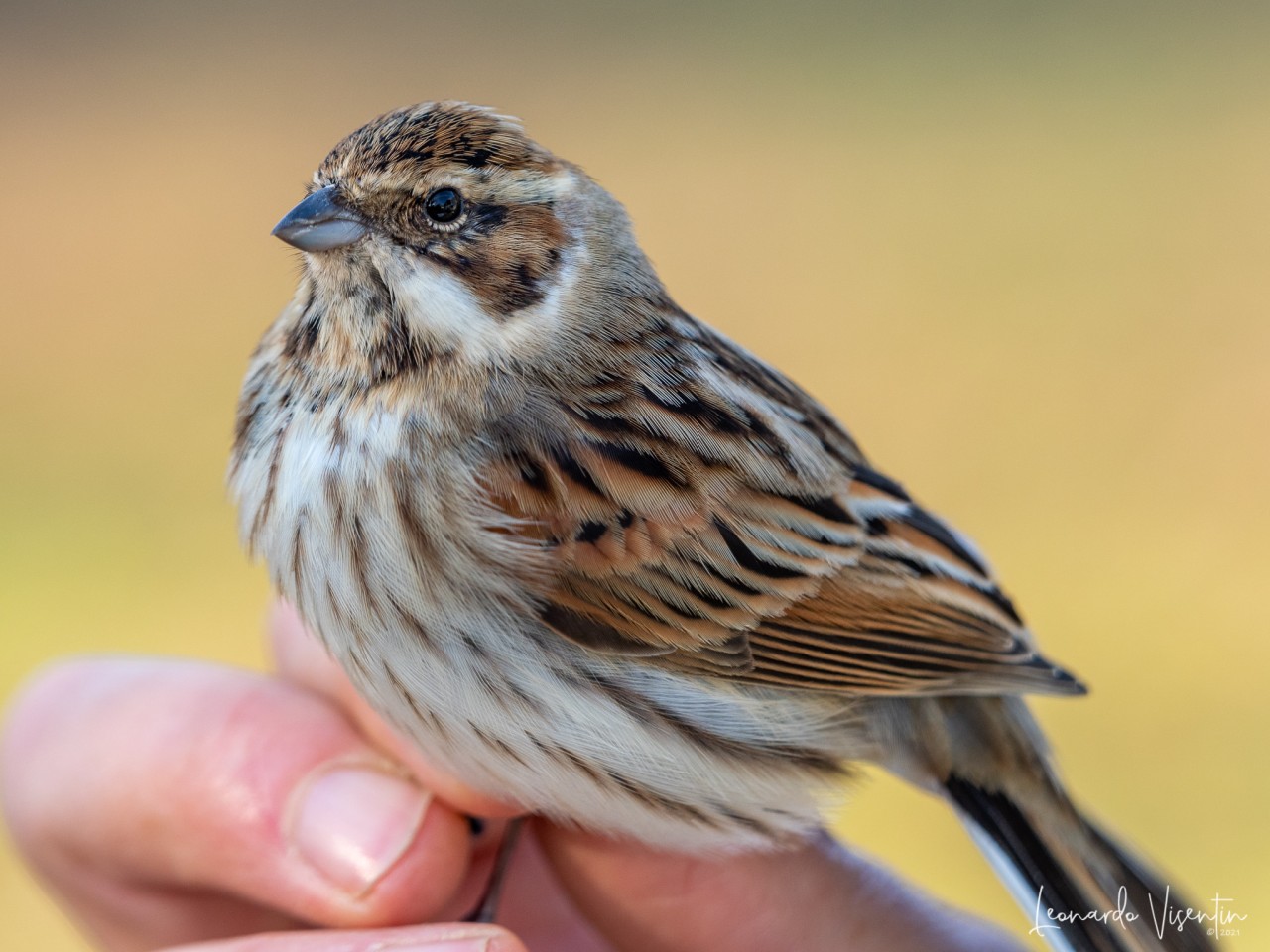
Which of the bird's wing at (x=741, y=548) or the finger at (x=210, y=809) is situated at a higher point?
the bird's wing at (x=741, y=548)

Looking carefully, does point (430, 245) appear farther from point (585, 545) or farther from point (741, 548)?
point (741, 548)

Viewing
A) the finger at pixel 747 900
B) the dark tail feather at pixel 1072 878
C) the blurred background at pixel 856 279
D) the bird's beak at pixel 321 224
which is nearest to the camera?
the bird's beak at pixel 321 224

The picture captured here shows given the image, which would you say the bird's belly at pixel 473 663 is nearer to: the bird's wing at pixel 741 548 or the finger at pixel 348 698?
the bird's wing at pixel 741 548

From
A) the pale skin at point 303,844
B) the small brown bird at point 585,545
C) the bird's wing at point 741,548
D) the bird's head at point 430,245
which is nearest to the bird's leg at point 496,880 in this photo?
the pale skin at point 303,844

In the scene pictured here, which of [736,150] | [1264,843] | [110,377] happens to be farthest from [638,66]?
[1264,843]

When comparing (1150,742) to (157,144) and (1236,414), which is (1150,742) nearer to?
(1236,414)
